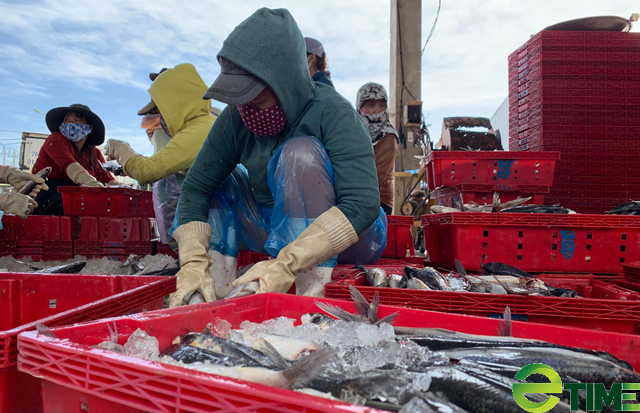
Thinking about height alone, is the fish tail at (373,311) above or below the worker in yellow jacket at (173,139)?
below

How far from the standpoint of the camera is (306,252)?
1908 mm

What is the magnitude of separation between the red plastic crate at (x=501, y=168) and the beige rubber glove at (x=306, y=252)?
183 centimetres

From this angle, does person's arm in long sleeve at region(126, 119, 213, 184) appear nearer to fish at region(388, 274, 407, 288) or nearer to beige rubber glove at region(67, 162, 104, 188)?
fish at region(388, 274, 407, 288)

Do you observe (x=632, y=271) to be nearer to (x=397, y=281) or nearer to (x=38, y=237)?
(x=397, y=281)

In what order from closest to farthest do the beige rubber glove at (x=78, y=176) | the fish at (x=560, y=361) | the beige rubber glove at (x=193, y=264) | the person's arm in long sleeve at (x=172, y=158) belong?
the fish at (x=560, y=361), the beige rubber glove at (x=193, y=264), the person's arm in long sleeve at (x=172, y=158), the beige rubber glove at (x=78, y=176)

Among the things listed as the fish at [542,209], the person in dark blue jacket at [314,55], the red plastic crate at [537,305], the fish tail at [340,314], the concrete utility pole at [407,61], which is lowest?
the red plastic crate at [537,305]

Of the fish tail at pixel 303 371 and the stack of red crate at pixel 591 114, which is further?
the stack of red crate at pixel 591 114

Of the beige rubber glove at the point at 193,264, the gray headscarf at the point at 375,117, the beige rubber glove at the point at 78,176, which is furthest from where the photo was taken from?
the beige rubber glove at the point at 78,176

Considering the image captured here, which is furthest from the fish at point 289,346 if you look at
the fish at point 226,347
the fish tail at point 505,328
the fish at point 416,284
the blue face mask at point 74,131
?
the blue face mask at point 74,131

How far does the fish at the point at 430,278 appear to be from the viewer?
1958 millimetres

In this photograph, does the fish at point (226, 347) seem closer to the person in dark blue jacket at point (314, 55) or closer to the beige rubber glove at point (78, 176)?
the person in dark blue jacket at point (314, 55)

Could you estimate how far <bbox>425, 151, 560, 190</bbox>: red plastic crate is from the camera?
337 cm

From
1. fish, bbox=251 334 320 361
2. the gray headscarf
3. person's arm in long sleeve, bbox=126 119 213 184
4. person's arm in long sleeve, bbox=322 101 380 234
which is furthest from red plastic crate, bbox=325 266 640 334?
the gray headscarf

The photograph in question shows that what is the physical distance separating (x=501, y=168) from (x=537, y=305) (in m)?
2.13
